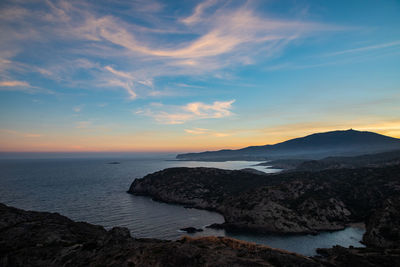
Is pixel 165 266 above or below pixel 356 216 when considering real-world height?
above

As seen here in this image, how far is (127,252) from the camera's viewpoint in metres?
28.4

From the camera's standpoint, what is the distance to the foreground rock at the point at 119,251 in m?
24.5

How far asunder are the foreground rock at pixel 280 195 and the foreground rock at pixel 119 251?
54535 millimetres

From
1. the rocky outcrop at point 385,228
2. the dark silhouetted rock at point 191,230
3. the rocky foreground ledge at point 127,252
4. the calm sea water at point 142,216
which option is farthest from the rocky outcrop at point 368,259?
the dark silhouetted rock at point 191,230

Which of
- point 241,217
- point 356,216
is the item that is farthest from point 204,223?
point 356,216

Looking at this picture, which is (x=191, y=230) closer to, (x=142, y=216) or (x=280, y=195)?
(x=142, y=216)

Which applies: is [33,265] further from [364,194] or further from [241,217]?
[364,194]

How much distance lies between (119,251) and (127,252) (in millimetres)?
1623

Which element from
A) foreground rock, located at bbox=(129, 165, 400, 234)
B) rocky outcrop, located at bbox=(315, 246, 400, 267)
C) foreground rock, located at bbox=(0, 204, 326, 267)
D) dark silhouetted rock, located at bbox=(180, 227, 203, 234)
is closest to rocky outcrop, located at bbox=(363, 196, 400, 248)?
foreground rock, located at bbox=(129, 165, 400, 234)

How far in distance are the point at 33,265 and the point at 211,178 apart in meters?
122

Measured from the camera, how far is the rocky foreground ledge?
973 inches

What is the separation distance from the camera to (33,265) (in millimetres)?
30953

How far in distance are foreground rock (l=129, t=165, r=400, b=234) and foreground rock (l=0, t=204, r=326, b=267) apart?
179 feet

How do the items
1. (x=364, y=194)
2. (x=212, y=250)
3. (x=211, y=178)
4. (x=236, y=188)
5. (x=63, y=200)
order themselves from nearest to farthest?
(x=212, y=250), (x=364, y=194), (x=63, y=200), (x=236, y=188), (x=211, y=178)
